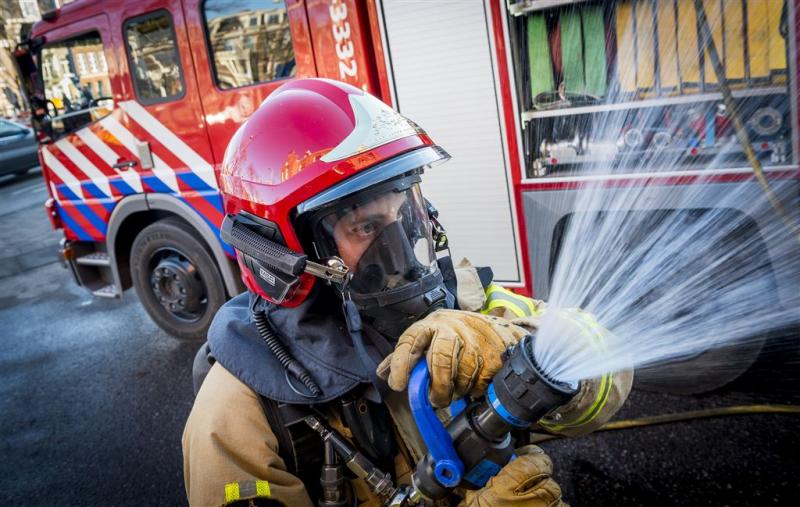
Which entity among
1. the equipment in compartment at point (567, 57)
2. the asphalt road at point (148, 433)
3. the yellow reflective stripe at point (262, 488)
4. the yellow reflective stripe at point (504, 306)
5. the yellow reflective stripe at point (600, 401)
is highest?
the equipment in compartment at point (567, 57)

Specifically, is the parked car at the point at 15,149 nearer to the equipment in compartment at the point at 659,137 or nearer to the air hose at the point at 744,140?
the equipment in compartment at the point at 659,137

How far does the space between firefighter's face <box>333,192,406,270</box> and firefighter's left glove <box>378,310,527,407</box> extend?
1.36 feet

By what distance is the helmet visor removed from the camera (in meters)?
1.93

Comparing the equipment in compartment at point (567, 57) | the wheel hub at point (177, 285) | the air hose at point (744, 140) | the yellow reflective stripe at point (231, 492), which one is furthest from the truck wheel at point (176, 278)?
the air hose at point (744, 140)

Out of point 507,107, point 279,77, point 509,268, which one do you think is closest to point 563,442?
point 509,268

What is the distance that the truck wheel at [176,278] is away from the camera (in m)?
5.34

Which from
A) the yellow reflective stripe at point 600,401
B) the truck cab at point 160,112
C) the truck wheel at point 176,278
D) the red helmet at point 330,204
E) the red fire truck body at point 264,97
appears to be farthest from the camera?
the truck wheel at point 176,278

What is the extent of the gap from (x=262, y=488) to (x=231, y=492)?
77mm

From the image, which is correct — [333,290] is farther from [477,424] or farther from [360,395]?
[477,424]

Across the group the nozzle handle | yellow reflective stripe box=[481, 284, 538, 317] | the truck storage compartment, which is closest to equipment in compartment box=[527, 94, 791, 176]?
the truck storage compartment

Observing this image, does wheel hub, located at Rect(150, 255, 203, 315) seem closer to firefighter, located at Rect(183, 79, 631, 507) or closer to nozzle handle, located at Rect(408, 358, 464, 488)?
firefighter, located at Rect(183, 79, 631, 507)

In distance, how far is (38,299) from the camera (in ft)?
25.4

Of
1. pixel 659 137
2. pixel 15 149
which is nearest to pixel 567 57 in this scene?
pixel 659 137

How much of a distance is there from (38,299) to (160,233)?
3.27 metres
